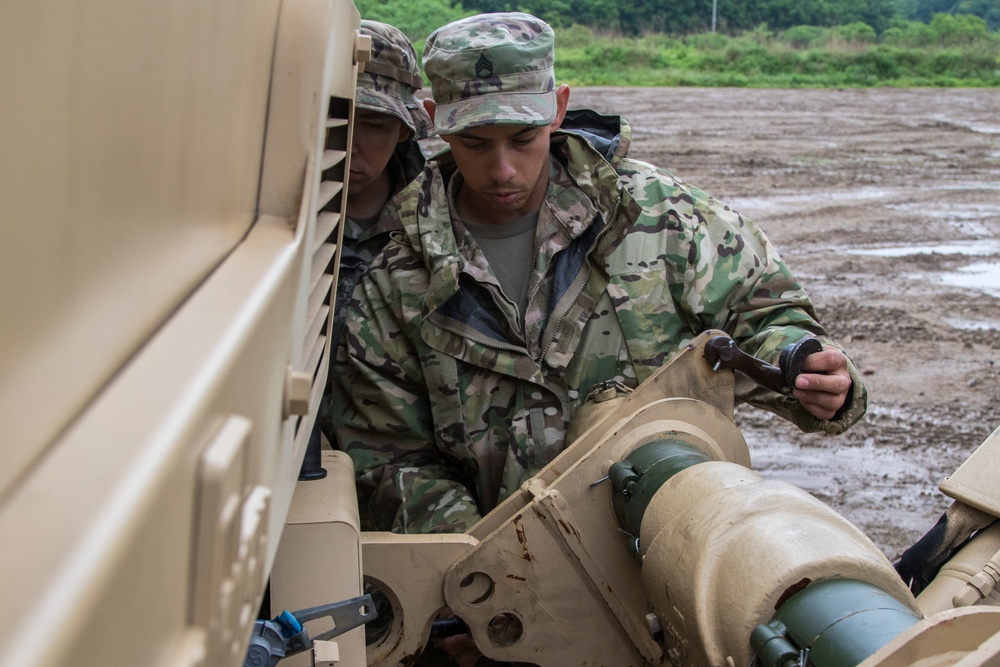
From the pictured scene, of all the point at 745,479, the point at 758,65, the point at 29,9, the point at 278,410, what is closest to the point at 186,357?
the point at 29,9

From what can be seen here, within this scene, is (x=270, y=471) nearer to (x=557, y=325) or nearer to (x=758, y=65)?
(x=557, y=325)

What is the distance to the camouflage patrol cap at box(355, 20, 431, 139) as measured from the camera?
3.26 metres

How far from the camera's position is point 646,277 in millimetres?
2881

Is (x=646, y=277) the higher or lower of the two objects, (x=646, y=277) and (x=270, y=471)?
the lower

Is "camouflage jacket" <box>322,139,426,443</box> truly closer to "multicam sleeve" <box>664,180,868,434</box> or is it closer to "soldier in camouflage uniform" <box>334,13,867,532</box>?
"soldier in camouflage uniform" <box>334,13,867,532</box>

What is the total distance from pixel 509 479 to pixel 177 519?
219 centimetres

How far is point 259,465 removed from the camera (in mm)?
968

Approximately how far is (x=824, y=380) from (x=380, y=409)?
4.00 ft

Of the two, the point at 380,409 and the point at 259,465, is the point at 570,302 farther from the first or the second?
the point at 259,465

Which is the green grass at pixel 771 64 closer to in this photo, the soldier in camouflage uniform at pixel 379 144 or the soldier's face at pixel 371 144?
the soldier in camouflage uniform at pixel 379 144

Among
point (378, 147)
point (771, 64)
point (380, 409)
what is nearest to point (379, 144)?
point (378, 147)

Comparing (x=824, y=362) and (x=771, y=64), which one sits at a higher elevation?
(x=824, y=362)

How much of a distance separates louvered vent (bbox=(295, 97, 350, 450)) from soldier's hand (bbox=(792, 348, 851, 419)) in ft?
3.20

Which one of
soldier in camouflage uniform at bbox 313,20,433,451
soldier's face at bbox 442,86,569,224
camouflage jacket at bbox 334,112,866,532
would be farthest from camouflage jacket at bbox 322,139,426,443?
soldier's face at bbox 442,86,569,224
